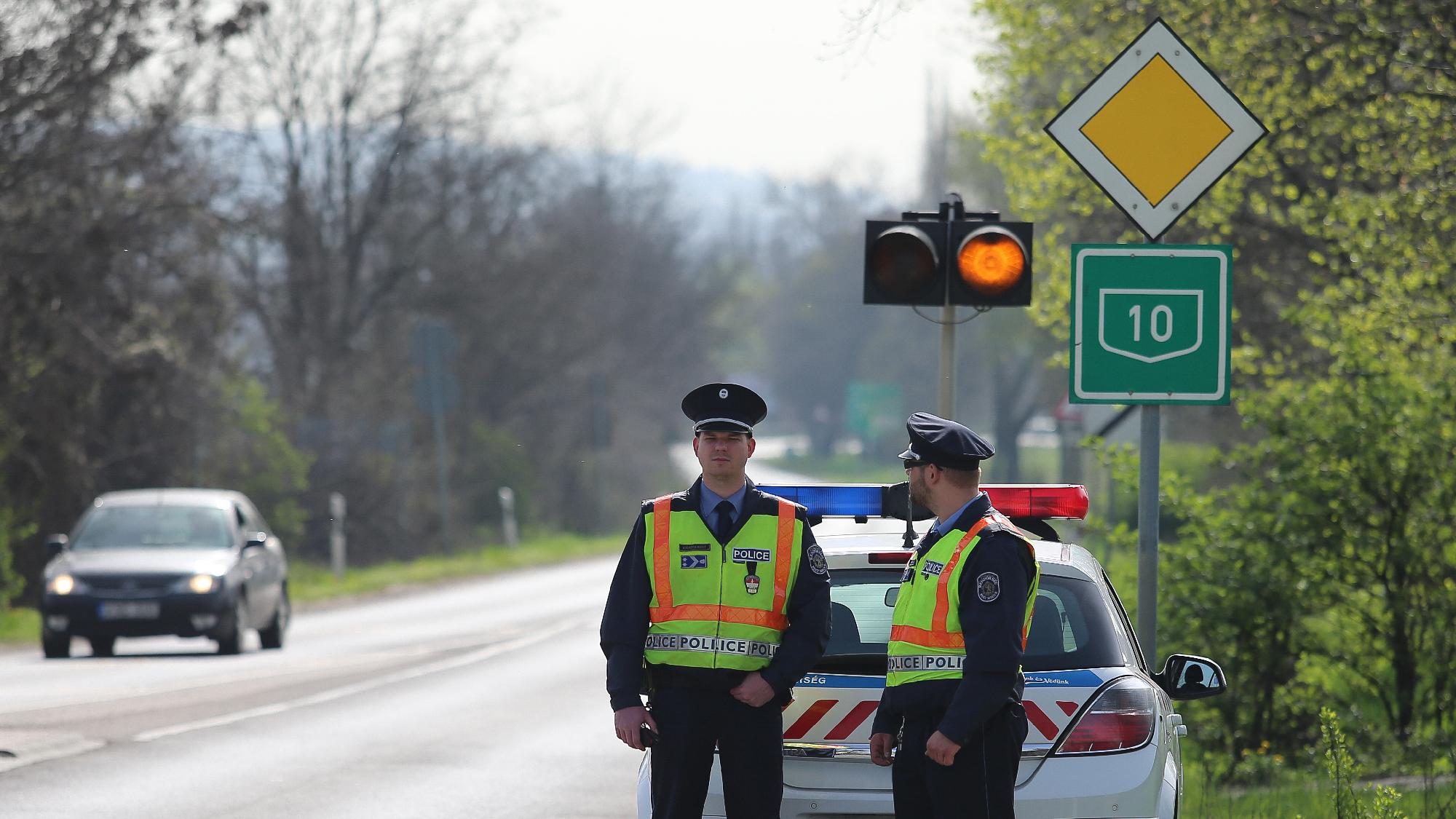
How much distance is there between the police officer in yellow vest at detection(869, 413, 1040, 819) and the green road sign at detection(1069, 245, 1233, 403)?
5.61ft

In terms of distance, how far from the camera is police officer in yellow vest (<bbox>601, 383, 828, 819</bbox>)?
575 cm


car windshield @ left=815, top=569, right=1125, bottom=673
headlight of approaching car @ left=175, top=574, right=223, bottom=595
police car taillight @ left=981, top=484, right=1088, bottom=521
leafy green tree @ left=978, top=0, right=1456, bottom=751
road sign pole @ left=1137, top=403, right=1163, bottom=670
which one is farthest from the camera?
headlight of approaching car @ left=175, top=574, right=223, bottom=595

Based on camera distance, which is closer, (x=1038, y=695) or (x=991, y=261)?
(x=1038, y=695)

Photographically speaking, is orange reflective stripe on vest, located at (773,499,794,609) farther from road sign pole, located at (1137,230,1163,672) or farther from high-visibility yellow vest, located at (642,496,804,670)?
road sign pole, located at (1137,230,1163,672)

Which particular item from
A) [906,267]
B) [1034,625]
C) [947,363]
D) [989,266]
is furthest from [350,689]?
[1034,625]

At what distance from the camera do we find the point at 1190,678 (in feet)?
22.0

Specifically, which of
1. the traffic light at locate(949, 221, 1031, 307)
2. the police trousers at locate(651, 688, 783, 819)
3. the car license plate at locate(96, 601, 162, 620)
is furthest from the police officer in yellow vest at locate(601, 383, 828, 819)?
the car license plate at locate(96, 601, 162, 620)

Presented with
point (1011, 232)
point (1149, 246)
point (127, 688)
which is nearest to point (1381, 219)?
point (1011, 232)

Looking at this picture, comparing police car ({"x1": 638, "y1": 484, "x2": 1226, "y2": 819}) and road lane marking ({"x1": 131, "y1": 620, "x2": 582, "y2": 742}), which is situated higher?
police car ({"x1": 638, "y1": 484, "x2": 1226, "y2": 819})

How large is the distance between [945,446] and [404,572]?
32.5m

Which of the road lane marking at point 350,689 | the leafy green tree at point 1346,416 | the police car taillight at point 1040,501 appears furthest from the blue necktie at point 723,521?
the road lane marking at point 350,689

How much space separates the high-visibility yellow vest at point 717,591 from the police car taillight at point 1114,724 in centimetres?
96

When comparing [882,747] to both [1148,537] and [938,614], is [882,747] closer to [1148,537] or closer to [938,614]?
[938,614]

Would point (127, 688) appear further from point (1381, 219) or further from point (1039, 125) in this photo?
point (1381, 219)
